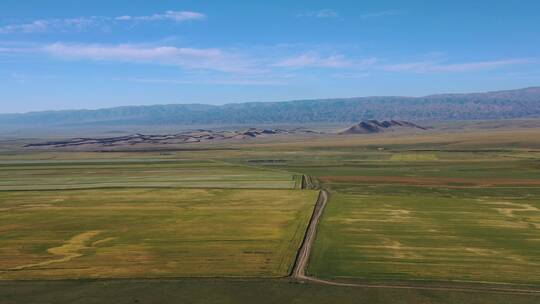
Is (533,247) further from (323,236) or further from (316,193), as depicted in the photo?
(316,193)

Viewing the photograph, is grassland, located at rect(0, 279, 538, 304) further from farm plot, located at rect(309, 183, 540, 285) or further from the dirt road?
farm plot, located at rect(309, 183, 540, 285)

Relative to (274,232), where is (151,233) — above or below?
above

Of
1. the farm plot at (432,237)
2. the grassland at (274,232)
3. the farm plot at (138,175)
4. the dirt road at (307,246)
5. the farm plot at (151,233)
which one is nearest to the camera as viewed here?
the grassland at (274,232)

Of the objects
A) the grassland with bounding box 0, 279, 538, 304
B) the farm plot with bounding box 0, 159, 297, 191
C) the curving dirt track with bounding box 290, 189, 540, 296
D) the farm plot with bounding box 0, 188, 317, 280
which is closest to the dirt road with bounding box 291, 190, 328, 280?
the curving dirt track with bounding box 290, 189, 540, 296

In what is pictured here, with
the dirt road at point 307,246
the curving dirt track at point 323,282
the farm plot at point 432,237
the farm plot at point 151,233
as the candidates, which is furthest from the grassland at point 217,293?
the farm plot at point 432,237

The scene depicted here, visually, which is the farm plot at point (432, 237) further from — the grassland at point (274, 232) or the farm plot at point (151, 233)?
the farm plot at point (151, 233)

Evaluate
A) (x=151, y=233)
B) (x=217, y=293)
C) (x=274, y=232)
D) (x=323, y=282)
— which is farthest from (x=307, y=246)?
(x=151, y=233)

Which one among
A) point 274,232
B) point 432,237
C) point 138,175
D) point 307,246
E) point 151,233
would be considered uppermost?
point 138,175

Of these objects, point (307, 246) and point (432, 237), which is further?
point (432, 237)

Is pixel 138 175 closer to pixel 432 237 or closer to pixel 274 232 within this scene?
pixel 274 232
